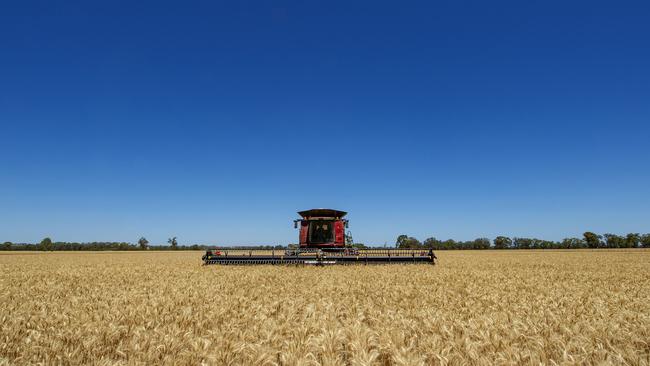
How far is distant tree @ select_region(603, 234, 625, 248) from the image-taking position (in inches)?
4808

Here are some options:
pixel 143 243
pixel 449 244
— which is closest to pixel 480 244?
pixel 449 244

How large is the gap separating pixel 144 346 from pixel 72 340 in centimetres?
103

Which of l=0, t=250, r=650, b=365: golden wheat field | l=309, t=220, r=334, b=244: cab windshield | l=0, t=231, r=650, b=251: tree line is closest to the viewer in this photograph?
l=0, t=250, r=650, b=365: golden wheat field

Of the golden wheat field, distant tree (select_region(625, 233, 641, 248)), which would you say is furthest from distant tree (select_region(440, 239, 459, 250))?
the golden wheat field

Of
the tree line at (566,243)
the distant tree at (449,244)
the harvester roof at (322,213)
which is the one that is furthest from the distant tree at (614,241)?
the harvester roof at (322,213)

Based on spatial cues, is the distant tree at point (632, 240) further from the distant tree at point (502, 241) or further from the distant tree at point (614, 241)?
the distant tree at point (502, 241)

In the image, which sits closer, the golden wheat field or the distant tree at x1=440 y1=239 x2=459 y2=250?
Answer: the golden wheat field

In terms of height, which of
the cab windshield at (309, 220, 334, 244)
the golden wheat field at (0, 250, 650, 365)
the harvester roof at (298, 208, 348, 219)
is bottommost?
the golden wheat field at (0, 250, 650, 365)

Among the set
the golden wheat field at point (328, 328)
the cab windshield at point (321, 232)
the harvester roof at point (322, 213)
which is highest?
the harvester roof at point (322, 213)

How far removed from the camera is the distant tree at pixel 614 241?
12212 cm

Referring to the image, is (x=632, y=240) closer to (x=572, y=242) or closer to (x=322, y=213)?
(x=572, y=242)

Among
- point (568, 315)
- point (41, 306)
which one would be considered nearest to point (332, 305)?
point (568, 315)

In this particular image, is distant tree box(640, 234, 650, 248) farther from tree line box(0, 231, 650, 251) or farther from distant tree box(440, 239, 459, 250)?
distant tree box(440, 239, 459, 250)

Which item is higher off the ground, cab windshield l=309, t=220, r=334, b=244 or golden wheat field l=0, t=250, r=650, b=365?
cab windshield l=309, t=220, r=334, b=244
